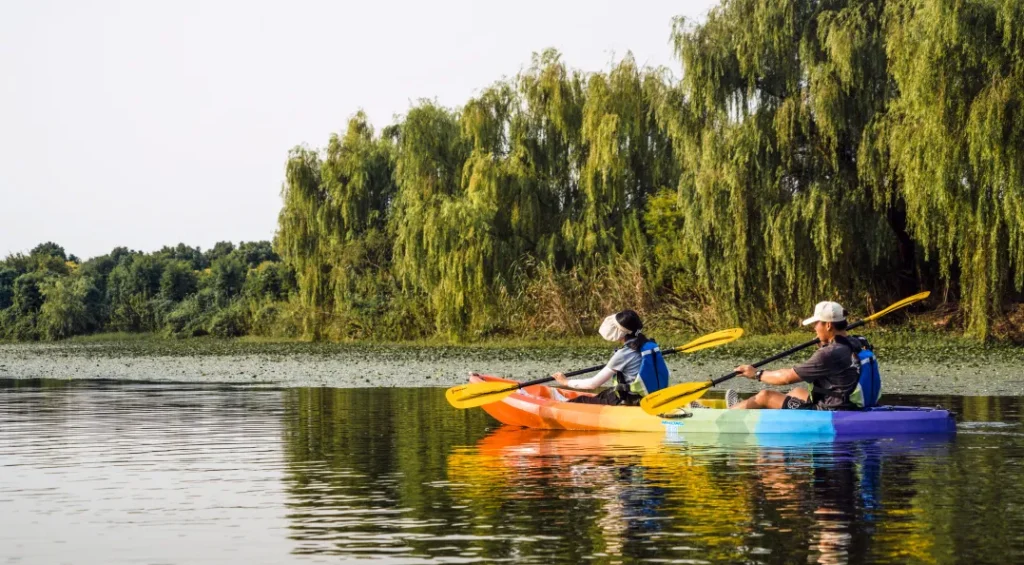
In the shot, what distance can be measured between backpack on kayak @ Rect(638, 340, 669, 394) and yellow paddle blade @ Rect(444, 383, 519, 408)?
6.14ft

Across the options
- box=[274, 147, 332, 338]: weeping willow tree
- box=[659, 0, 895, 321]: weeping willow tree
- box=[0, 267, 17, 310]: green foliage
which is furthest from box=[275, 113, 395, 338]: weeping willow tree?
box=[0, 267, 17, 310]: green foliage

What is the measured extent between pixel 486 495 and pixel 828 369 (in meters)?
4.75

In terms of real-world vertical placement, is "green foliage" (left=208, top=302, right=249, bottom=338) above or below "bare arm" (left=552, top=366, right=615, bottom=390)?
above

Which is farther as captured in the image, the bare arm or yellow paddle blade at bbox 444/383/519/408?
yellow paddle blade at bbox 444/383/519/408

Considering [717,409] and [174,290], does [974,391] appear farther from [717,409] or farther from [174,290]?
[174,290]

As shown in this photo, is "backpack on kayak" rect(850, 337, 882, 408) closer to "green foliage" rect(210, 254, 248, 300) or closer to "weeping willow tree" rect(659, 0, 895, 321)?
"weeping willow tree" rect(659, 0, 895, 321)

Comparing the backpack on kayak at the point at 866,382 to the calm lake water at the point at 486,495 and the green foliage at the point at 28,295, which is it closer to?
the calm lake water at the point at 486,495

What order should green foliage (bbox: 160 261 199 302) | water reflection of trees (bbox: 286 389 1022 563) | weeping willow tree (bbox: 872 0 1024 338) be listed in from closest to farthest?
water reflection of trees (bbox: 286 389 1022 563) → weeping willow tree (bbox: 872 0 1024 338) → green foliage (bbox: 160 261 199 302)

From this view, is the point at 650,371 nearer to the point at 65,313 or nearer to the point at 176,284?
the point at 65,313

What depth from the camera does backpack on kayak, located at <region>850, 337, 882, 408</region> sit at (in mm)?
13164

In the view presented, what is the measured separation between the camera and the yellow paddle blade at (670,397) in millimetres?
14016

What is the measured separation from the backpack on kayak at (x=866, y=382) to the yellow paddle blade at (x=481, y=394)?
413 cm

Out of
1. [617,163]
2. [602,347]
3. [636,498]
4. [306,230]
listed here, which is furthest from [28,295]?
[636,498]

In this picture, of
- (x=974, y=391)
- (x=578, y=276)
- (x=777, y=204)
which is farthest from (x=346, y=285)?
(x=974, y=391)
